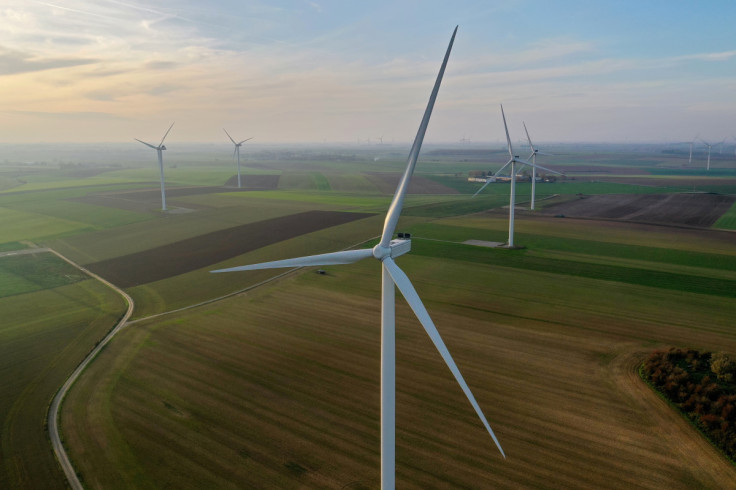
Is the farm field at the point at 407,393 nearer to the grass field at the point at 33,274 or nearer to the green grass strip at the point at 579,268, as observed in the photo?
the green grass strip at the point at 579,268

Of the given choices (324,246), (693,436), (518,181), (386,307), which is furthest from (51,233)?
(518,181)

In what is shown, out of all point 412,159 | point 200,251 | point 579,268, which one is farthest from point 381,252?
point 200,251

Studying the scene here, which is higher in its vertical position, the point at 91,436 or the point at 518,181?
the point at 518,181

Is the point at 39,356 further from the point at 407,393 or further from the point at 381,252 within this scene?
the point at 381,252

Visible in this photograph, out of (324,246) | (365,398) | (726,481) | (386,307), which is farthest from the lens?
(324,246)

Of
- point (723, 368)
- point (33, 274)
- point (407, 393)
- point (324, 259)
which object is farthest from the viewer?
point (33, 274)

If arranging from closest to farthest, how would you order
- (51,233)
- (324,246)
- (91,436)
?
1. (91,436)
2. (324,246)
3. (51,233)

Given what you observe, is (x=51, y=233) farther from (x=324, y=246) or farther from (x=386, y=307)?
(x=386, y=307)
